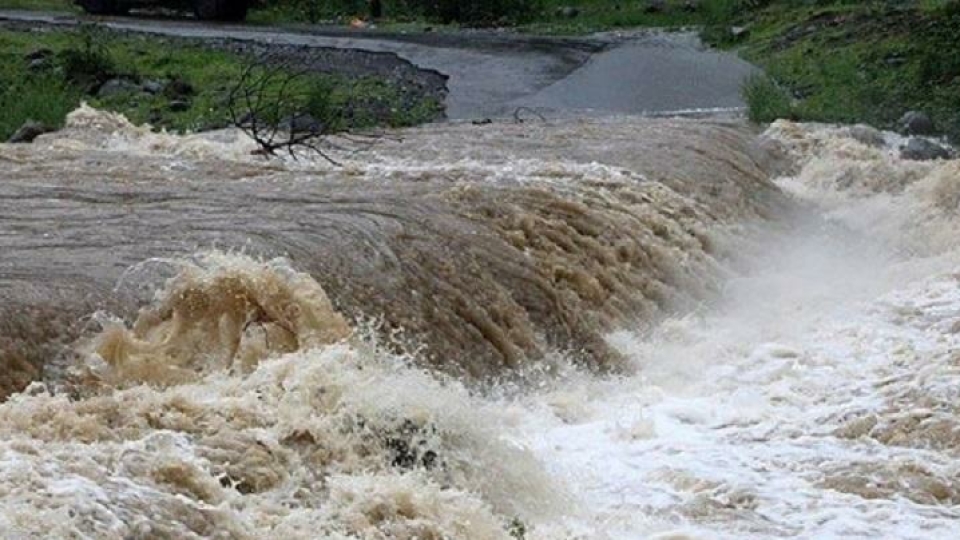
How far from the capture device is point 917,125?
1789 centimetres

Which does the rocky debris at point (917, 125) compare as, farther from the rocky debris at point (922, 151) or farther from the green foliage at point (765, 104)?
the green foliage at point (765, 104)

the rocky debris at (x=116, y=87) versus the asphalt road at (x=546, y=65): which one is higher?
the asphalt road at (x=546, y=65)

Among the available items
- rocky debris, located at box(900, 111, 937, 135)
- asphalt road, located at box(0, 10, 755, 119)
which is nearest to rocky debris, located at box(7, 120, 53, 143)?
asphalt road, located at box(0, 10, 755, 119)

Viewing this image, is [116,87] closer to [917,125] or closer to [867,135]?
[867,135]

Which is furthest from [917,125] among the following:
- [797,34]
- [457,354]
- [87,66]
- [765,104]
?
[87,66]

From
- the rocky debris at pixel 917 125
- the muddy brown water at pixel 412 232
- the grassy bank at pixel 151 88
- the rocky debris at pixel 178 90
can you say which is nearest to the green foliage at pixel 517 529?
the muddy brown water at pixel 412 232

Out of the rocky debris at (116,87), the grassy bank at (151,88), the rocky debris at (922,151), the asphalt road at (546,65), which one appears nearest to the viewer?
the rocky debris at (922,151)

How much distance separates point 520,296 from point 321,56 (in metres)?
14.4

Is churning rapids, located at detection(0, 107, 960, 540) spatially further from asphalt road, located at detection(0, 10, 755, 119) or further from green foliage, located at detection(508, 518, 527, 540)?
asphalt road, located at detection(0, 10, 755, 119)

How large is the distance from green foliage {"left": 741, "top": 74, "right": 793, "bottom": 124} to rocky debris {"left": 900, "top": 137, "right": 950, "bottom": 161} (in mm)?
1923

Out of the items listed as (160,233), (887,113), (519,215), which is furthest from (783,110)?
(160,233)

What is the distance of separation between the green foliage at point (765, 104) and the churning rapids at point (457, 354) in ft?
14.1

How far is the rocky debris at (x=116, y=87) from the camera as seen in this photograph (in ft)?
67.4

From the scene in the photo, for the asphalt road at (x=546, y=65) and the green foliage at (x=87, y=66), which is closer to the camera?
the asphalt road at (x=546, y=65)
